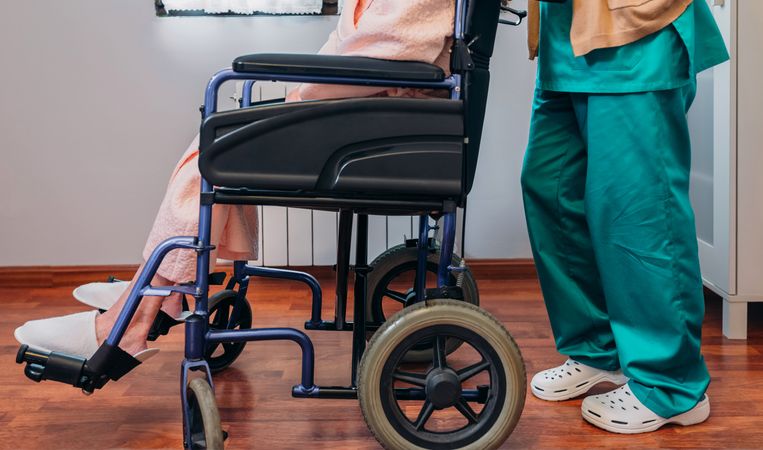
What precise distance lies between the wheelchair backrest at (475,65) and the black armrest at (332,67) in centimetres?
6

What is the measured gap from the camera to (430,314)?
51.6 inches

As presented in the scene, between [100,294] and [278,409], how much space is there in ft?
1.23

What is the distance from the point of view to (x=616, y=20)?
56.9 inches

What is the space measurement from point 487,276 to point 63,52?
4.53 feet

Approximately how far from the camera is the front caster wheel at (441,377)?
1310 millimetres

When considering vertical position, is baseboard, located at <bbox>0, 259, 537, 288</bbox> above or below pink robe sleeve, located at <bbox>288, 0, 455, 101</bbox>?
below

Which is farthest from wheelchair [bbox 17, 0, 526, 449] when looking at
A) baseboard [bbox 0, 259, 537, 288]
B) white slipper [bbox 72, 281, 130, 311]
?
baseboard [bbox 0, 259, 537, 288]

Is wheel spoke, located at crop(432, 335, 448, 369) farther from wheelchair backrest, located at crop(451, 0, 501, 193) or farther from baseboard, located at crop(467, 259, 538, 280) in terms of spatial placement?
baseboard, located at crop(467, 259, 538, 280)

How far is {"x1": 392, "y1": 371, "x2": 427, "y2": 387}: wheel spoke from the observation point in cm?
133

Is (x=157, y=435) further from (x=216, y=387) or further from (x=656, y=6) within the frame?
(x=656, y=6)

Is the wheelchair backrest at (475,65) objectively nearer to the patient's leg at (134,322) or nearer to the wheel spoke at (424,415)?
the wheel spoke at (424,415)

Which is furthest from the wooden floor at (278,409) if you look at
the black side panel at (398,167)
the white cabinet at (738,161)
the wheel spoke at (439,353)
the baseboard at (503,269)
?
the baseboard at (503,269)

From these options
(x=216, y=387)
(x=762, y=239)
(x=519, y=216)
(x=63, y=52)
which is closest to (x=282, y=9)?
(x=63, y=52)

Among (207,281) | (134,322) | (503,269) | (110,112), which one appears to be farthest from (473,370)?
(110,112)
